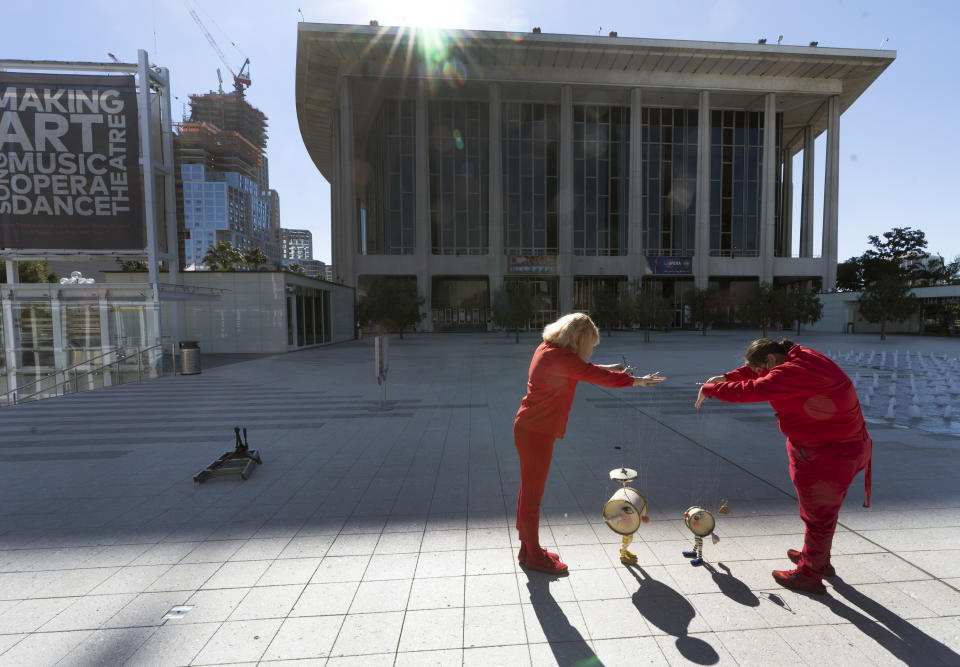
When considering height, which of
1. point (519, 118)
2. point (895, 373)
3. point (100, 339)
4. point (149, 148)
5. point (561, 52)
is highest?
point (561, 52)

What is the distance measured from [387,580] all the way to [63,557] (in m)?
2.85

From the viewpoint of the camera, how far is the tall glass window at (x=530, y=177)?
48031mm

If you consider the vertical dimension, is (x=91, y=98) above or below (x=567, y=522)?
above

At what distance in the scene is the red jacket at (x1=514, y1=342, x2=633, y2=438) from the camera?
10.1 ft

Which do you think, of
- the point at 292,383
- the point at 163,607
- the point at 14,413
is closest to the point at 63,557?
the point at 163,607

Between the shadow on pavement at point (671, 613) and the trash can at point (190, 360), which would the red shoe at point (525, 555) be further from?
the trash can at point (190, 360)

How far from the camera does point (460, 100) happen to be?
46.9 m

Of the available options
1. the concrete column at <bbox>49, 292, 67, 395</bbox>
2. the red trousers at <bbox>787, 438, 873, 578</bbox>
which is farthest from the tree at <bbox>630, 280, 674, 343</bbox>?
the concrete column at <bbox>49, 292, 67, 395</bbox>

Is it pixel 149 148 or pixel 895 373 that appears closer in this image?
pixel 895 373

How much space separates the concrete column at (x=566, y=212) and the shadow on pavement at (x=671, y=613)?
43.0 m

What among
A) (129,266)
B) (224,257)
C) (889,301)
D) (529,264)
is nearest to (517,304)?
(529,264)

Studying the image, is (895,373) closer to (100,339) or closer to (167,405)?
(167,405)

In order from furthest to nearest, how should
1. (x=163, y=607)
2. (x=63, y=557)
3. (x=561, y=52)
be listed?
1. (x=561, y=52)
2. (x=63, y=557)
3. (x=163, y=607)

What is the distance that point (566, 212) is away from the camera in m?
46.5
